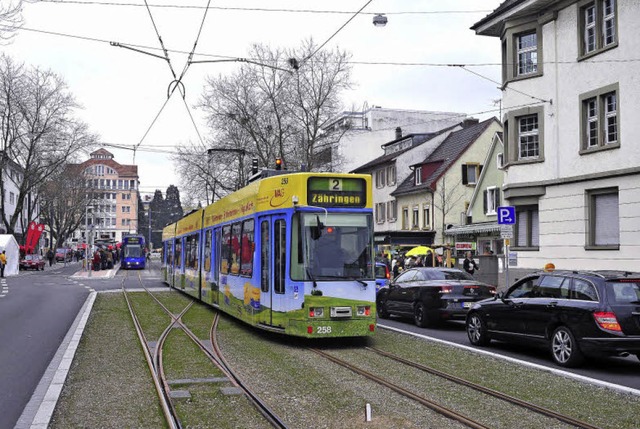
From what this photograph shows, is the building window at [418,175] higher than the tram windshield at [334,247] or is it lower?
higher

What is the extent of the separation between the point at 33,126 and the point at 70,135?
2629 millimetres

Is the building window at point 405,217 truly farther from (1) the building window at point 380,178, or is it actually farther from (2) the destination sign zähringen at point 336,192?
(2) the destination sign zähringen at point 336,192

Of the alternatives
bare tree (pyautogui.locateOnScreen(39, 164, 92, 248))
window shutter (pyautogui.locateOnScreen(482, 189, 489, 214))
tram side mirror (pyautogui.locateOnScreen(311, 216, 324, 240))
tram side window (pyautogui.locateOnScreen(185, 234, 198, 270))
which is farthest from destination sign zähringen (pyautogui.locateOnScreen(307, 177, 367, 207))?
bare tree (pyautogui.locateOnScreen(39, 164, 92, 248))

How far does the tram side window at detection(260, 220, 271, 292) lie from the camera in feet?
44.2

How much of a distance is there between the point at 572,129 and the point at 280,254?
45.0ft

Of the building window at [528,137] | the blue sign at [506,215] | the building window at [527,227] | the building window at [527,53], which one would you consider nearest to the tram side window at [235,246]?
the blue sign at [506,215]

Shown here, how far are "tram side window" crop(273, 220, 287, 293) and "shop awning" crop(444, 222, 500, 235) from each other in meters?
27.2

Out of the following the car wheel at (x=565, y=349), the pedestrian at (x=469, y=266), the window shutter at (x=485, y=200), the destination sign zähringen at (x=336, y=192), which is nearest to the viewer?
the car wheel at (x=565, y=349)

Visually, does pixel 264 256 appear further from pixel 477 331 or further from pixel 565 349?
pixel 565 349

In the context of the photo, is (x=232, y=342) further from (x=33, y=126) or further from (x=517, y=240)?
(x=33, y=126)

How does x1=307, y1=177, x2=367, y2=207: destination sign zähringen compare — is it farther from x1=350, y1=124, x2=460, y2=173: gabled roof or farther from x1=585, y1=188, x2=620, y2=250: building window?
x1=350, y1=124, x2=460, y2=173: gabled roof

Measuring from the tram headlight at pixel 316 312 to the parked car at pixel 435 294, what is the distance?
4951 millimetres

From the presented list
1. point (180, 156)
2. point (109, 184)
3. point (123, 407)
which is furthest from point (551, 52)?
point (109, 184)

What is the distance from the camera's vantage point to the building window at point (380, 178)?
57156 mm
